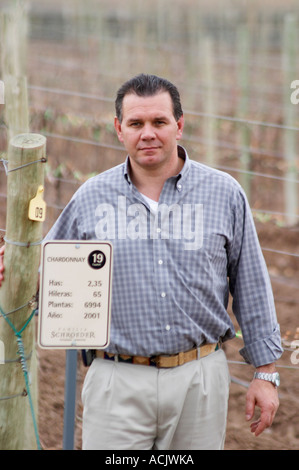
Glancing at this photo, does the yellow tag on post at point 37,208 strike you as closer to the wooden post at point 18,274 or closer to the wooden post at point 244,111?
the wooden post at point 18,274

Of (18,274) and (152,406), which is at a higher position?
(18,274)

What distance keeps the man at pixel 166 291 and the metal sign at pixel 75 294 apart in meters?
0.10

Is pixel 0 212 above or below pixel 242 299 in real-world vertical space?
below

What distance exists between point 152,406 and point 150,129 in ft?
2.86

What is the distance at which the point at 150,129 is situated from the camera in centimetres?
249

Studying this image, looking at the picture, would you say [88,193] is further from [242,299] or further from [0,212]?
[0,212]

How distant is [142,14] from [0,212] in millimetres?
6861

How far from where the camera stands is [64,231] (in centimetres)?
268

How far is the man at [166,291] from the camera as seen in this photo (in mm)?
2482

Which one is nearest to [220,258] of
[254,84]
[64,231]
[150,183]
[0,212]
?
[150,183]

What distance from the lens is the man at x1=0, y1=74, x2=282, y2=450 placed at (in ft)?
8.14

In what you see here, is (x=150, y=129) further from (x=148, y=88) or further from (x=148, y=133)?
(x=148, y=88)

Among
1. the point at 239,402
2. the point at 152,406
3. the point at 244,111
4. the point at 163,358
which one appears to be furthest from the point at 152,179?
the point at 244,111

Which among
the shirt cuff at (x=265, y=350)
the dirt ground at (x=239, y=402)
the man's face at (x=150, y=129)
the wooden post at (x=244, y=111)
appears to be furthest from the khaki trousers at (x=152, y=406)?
the wooden post at (x=244, y=111)
